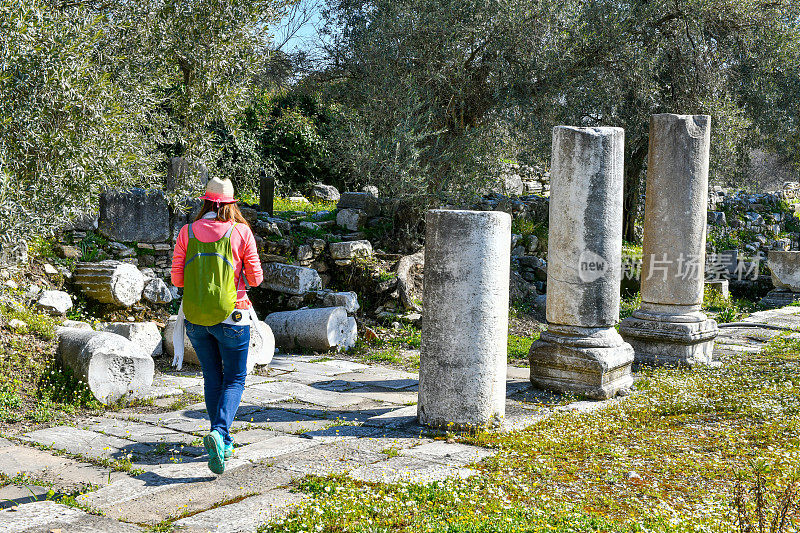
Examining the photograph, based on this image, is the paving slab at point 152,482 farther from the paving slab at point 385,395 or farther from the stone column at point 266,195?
the stone column at point 266,195

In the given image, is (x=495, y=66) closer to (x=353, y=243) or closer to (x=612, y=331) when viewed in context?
(x=353, y=243)

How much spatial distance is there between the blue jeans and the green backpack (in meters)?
0.11

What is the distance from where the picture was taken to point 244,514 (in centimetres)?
366

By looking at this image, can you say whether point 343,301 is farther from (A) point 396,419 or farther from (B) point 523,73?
(B) point 523,73

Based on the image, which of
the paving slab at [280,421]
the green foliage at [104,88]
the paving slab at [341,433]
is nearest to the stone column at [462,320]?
the paving slab at [341,433]

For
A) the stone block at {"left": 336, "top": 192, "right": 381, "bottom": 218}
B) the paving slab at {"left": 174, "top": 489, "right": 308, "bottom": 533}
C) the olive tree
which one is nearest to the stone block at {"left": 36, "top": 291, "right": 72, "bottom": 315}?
the olive tree

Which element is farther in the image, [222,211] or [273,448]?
[273,448]

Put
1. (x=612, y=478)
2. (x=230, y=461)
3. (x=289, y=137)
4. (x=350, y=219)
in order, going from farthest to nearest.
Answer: (x=289, y=137)
(x=350, y=219)
(x=230, y=461)
(x=612, y=478)

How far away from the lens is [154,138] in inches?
344

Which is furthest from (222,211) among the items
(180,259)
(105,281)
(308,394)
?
(105,281)

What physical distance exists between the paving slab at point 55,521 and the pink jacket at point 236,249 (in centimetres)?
147

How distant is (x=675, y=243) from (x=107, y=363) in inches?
241

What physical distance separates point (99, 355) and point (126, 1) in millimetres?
3856

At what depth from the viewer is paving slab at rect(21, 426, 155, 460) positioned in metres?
4.74
